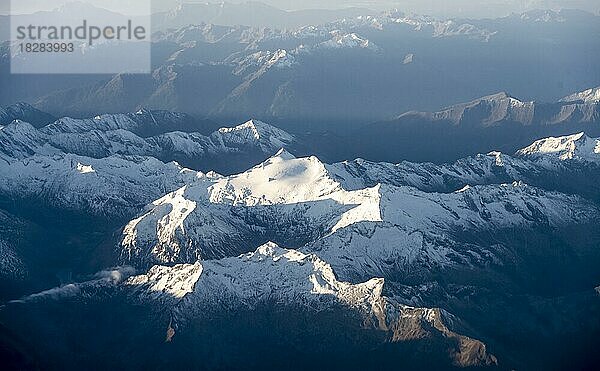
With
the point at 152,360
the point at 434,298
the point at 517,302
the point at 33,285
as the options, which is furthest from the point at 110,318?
the point at 517,302

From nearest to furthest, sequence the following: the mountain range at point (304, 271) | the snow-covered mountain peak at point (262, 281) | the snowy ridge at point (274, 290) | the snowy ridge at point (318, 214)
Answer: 1. the mountain range at point (304, 271)
2. the snowy ridge at point (274, 290)
3. the snow-covered mountain peak at point (262, 281)
4. the snowy ridge at point (318, 214)

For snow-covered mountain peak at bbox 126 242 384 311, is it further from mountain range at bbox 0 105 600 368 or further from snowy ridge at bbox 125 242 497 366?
mountain range at bbox 0 105 600 368

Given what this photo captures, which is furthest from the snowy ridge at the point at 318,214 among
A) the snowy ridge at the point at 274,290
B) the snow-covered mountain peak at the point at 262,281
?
the snowy ridge at the point at 274,290

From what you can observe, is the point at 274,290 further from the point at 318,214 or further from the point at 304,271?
the point at 318,214

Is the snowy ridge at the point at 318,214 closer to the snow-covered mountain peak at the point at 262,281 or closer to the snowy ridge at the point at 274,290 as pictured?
the snow-covered mountain peak at the point at 262,281

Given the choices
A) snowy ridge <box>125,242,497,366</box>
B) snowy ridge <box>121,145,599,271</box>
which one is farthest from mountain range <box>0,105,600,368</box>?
snowy ridge <box>121,145,599,271</box>

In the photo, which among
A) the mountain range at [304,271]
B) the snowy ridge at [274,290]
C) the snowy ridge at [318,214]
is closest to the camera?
the mountain range at [304,271]

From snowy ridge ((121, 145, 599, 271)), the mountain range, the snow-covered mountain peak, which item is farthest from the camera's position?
snowy ridge ((121, 145, 599, 271))

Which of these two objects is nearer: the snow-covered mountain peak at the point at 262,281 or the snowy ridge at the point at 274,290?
the snowy ridge at the point at 274,290

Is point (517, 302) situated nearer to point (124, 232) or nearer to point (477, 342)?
point (477, 342)

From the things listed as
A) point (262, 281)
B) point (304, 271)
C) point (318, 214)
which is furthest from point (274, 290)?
point (318, 214)

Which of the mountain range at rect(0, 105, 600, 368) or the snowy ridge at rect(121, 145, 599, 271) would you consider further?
the snowy ridge at rect(121, 145, 599, 271)
